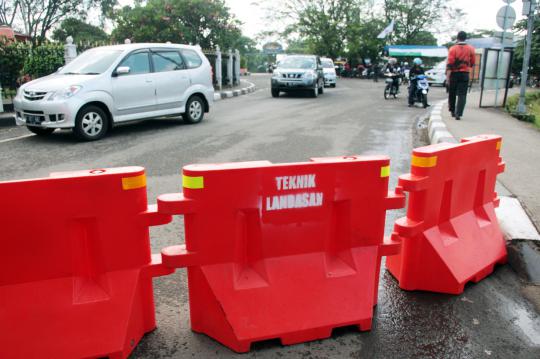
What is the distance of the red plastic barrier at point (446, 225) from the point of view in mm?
2994

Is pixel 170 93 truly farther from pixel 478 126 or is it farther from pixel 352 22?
pixel 352 22

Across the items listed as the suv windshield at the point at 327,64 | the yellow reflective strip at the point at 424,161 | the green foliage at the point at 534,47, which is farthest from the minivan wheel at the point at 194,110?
the suv windshield at the point at 327,64

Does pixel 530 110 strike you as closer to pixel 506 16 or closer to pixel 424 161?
pixel 506 16

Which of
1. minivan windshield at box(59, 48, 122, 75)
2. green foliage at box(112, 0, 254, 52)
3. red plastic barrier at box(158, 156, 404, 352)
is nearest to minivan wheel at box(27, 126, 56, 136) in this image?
minivan windshield at box(59, 48, 122, 75)

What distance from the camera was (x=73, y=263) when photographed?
7.70ft

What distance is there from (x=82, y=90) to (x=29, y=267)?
6507 mm

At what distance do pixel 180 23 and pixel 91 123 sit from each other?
19.0 m

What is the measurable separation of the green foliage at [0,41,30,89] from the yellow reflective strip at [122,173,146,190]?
39.2 ft

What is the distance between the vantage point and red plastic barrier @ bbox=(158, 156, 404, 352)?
246 centimetres

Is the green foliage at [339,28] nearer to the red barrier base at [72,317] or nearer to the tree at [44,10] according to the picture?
the tree at [44,10]

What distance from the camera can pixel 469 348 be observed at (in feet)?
8.27

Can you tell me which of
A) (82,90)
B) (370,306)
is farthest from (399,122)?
(370,306)

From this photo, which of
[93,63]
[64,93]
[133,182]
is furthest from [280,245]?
[93,63]

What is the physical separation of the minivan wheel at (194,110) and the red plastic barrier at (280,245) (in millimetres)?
8274
